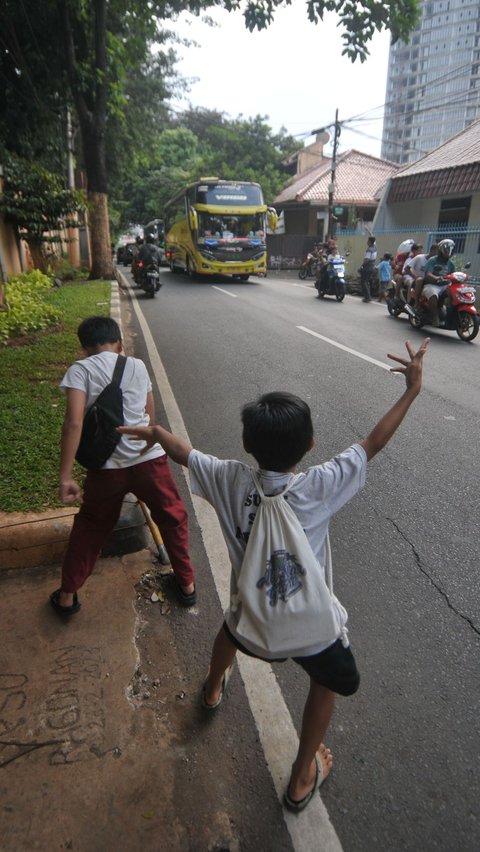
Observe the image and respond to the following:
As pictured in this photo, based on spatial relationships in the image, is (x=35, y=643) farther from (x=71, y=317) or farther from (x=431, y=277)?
(x=431, y=277)

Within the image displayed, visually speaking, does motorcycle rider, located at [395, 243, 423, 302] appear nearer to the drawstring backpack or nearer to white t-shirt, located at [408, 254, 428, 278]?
white t-shirt, located at [408, 254, 428, 278]

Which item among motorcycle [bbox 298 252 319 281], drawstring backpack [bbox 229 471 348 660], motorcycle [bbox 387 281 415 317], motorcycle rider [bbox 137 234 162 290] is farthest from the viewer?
motorcycle [bbox 298 252 319 281]

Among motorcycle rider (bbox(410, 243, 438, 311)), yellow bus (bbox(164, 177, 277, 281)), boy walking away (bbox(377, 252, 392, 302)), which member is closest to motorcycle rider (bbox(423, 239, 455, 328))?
motorcycle rider (bbox(410, 243, 438, 311))

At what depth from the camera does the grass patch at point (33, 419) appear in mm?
3174

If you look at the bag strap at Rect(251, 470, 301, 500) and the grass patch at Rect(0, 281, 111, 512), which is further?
the grass patch at Rect(0, 281, 111, 512)

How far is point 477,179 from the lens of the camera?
15.8 metres

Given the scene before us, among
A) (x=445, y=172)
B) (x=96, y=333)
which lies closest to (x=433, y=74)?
(x=445, y=172)

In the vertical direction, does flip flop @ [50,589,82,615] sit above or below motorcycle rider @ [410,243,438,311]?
below

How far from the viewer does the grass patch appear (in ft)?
10.4

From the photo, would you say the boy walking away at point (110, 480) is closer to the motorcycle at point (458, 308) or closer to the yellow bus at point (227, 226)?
the motorcycle at point (458, 308)

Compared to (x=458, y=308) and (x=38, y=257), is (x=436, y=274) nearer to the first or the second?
(x=458, y=308)

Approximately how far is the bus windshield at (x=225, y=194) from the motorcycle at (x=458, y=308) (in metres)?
9.97

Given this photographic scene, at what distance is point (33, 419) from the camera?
14.1 ft

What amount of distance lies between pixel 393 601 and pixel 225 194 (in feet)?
55.3
